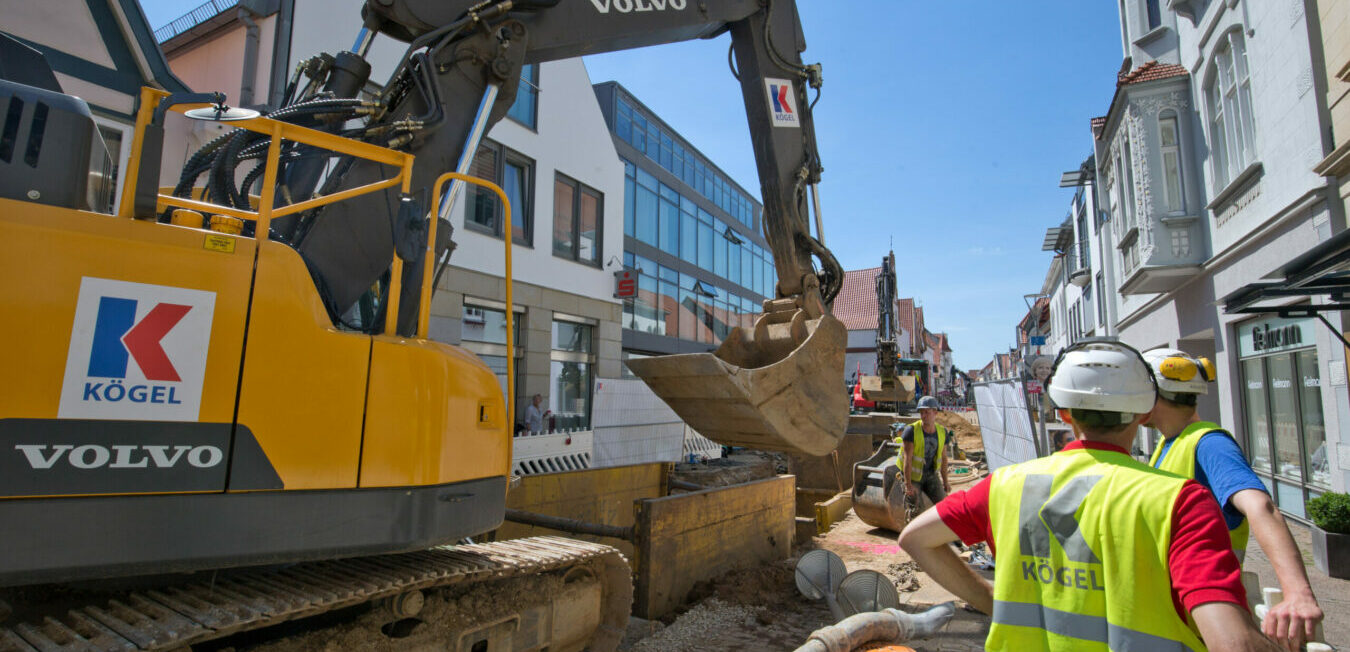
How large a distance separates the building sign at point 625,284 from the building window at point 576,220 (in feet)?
2.49

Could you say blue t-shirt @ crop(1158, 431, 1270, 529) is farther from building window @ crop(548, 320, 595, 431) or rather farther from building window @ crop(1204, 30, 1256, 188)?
building window @ crop(548, 320, 595, 431)

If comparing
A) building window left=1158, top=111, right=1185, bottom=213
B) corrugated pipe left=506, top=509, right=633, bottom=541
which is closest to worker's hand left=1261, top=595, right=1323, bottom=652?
corrugated pipe left=506, top=509, right=633, bottom=541

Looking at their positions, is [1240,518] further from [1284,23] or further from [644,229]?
[644,229]

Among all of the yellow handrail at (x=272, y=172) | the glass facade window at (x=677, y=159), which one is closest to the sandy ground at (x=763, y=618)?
the yellow handrail at (x=272, y=172)

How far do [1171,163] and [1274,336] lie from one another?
3.94 m

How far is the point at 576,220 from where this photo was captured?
16.7 meters

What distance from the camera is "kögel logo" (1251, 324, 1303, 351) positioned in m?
8.34

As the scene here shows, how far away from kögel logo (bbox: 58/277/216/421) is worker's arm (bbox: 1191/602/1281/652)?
9.97 feet

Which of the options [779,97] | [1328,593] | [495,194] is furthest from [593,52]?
[495,194]

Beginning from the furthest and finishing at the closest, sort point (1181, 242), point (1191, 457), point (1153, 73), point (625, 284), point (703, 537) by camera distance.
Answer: point (625, 284), point (1153, 73), point (1181, 242), point (703, 537), point (1191, 457)

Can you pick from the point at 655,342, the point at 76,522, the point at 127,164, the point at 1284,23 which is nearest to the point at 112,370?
the point at 76,522

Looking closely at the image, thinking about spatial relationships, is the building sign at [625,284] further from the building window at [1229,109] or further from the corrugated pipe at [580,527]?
the corrugated pipe at [580,527]

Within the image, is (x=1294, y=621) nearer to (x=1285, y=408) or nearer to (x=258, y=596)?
(x=258, y=596)

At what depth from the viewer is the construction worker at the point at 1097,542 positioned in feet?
5.28
